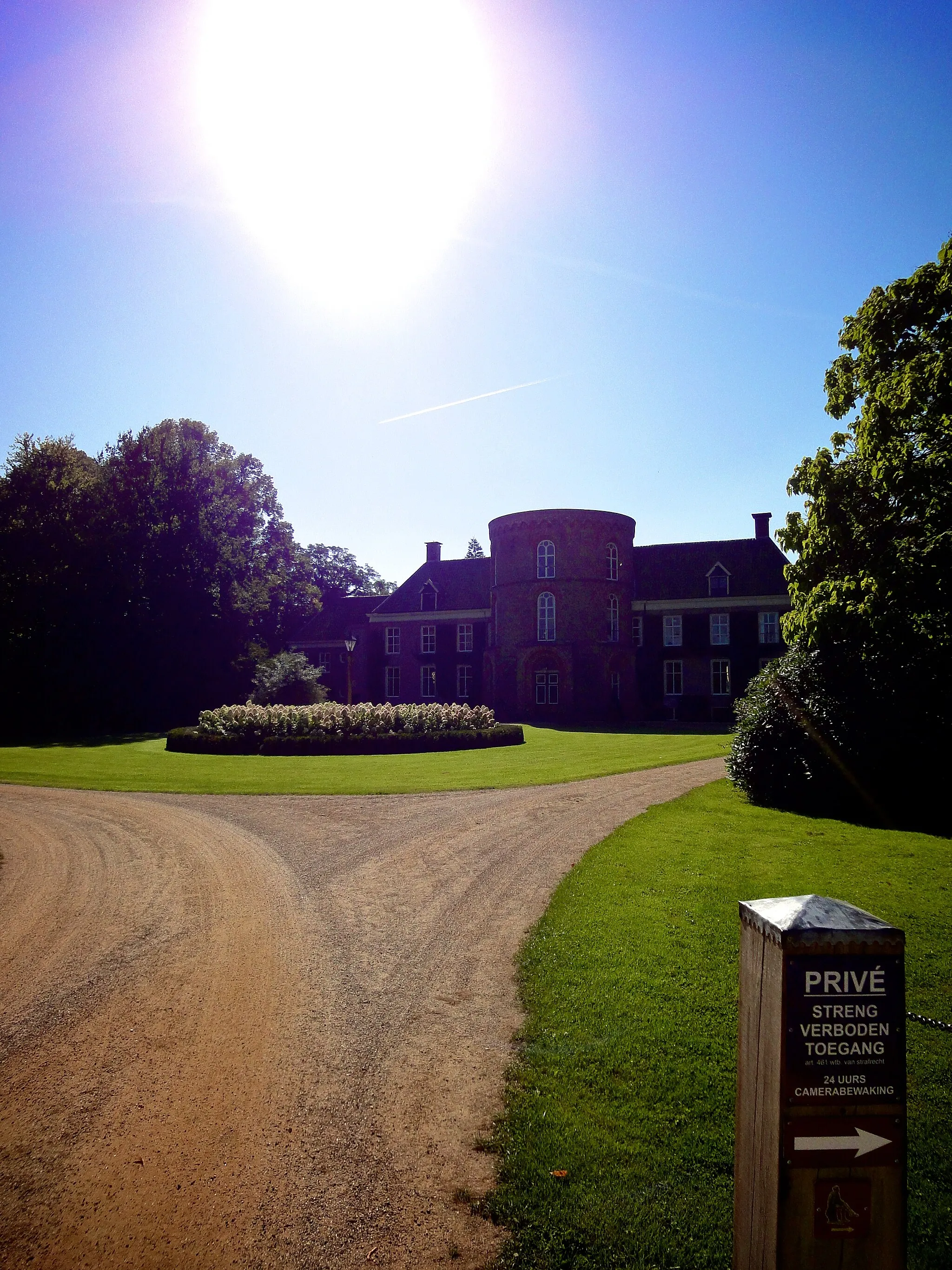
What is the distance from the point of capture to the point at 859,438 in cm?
1230

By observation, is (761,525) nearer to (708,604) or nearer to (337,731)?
(708,604)

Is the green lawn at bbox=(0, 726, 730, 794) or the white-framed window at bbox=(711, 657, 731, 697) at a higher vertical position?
the white-framed window at bbox=(711, 657, 731, 697)

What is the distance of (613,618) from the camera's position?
46.1 m

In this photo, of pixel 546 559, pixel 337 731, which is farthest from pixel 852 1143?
pixel 546 559

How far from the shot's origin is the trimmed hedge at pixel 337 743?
26125 millimetres

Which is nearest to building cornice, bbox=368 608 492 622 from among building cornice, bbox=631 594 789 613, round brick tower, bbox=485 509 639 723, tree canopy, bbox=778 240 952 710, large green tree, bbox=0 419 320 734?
round brick tower, bbox=485 509 639 723

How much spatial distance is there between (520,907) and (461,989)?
2242 mm

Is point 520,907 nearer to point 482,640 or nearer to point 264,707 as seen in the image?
point 264,707

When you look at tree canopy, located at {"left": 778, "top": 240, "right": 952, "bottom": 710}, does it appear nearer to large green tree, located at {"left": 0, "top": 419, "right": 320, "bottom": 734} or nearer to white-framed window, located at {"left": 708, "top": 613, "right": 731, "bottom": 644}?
white-framed window, located at {"left": 708, "top": 613, "right": 731, "bottom": 644}

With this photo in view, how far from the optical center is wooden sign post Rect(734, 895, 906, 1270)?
2.43 m

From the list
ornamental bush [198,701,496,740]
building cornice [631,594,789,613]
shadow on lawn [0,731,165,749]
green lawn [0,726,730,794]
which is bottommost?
shadow on lawn [0,731,165,749]

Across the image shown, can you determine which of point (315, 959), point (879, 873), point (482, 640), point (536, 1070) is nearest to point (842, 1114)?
point (536, 1070)

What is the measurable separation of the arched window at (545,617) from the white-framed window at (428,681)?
8725 mm

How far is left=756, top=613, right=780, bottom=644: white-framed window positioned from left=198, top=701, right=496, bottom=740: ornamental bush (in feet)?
74.1
